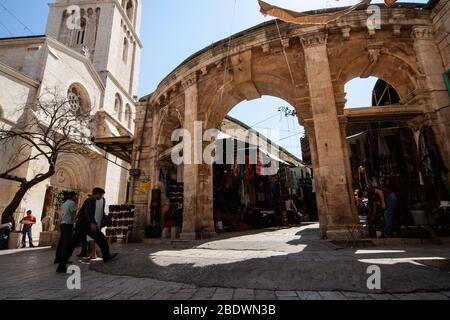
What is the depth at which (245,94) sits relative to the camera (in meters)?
9.74

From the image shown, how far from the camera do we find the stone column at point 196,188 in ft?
27.2

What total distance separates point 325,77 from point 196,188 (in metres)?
5.73

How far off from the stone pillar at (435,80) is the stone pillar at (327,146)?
2.69m

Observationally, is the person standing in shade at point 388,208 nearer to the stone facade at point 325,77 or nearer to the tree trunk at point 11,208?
the stone facade at point 325,77

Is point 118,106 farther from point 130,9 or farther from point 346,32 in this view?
point 346,32

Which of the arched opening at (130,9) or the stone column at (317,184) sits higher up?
the arched opening at (130,9)

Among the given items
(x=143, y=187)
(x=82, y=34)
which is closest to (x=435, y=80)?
(x=143, y=187)

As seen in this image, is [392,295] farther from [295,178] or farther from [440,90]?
[295,178]

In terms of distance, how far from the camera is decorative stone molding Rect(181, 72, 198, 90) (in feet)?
31.9

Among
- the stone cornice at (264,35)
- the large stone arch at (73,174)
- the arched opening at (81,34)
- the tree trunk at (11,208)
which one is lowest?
the tree trunk at (11,208)

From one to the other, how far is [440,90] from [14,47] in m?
25.0

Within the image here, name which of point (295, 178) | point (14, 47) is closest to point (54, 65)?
point (14, 47)

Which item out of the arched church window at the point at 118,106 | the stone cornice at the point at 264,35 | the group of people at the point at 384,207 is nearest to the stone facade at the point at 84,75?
the arched church window at the point at 118,106

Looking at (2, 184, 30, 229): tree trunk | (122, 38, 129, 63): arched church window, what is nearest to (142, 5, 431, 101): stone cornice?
(2, 184, 30, 229): tree trunk
